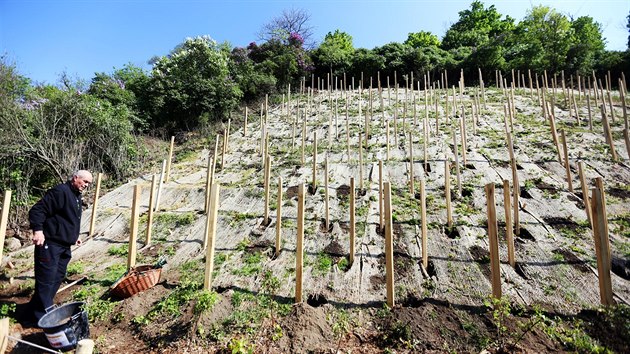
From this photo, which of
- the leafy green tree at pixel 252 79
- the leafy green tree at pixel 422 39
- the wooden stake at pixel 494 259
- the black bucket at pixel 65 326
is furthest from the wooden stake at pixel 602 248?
the leafy green tree at pixel 422 39

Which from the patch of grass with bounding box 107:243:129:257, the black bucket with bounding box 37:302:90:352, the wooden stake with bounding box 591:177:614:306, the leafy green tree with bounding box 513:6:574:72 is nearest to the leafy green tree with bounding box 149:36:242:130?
the patch of grass with bounding box 107:243:129:257

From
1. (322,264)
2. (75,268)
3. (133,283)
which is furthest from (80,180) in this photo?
(322,264)

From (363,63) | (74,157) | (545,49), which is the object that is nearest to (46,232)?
(74,157)

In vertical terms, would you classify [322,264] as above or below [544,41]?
below

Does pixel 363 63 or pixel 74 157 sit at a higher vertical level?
pixel 363 63

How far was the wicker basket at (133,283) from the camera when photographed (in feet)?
14.4

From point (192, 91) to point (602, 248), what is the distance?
51.4ft

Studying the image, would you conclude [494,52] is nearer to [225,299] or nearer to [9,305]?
[225,299]

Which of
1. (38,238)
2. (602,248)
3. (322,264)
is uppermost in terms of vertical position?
(38,238)

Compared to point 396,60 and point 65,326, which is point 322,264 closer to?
point 65,326

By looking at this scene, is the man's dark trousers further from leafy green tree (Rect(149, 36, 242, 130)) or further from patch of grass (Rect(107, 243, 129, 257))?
leafy green tree (Rect(149, 36, 242, 130))

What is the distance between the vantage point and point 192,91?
14.9 meters

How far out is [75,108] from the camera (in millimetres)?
9828

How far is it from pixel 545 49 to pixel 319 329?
2452cm
